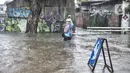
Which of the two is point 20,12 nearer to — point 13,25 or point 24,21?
point 24,21

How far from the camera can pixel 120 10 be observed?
33656 millimetres

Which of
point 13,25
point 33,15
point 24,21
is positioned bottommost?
point 13,25

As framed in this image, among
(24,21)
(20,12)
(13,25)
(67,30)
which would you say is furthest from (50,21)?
(67,30)

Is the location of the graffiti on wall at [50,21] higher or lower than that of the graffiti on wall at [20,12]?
lower

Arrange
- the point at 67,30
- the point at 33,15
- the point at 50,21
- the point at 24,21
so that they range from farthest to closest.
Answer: the point at 24,21, the point at 50,21, the point at 33,15, the point at 67,30

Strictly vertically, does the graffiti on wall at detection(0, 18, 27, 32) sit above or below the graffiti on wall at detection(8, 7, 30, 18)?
below

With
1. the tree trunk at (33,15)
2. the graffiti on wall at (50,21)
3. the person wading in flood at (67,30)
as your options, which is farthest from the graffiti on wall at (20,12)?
the person wading in flood at (67,30)

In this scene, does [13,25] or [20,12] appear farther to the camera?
[20,12]

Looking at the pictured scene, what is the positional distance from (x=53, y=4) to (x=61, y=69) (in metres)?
23.5

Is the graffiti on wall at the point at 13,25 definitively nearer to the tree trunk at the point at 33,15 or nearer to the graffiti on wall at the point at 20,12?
the graffiti on wall at the point at 20,12

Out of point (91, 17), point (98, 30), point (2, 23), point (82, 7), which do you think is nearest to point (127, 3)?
point (98, 30)

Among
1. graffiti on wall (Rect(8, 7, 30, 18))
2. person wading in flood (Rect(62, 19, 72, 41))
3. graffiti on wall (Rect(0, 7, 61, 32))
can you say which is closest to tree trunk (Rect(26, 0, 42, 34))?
person wading in flood (Rect(62, 19, 72, 41))

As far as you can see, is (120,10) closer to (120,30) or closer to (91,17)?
(120,30)

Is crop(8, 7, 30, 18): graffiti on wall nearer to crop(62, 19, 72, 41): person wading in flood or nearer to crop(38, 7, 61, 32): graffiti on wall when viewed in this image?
crop(38, 7, 61, 32): graffiti on wall
